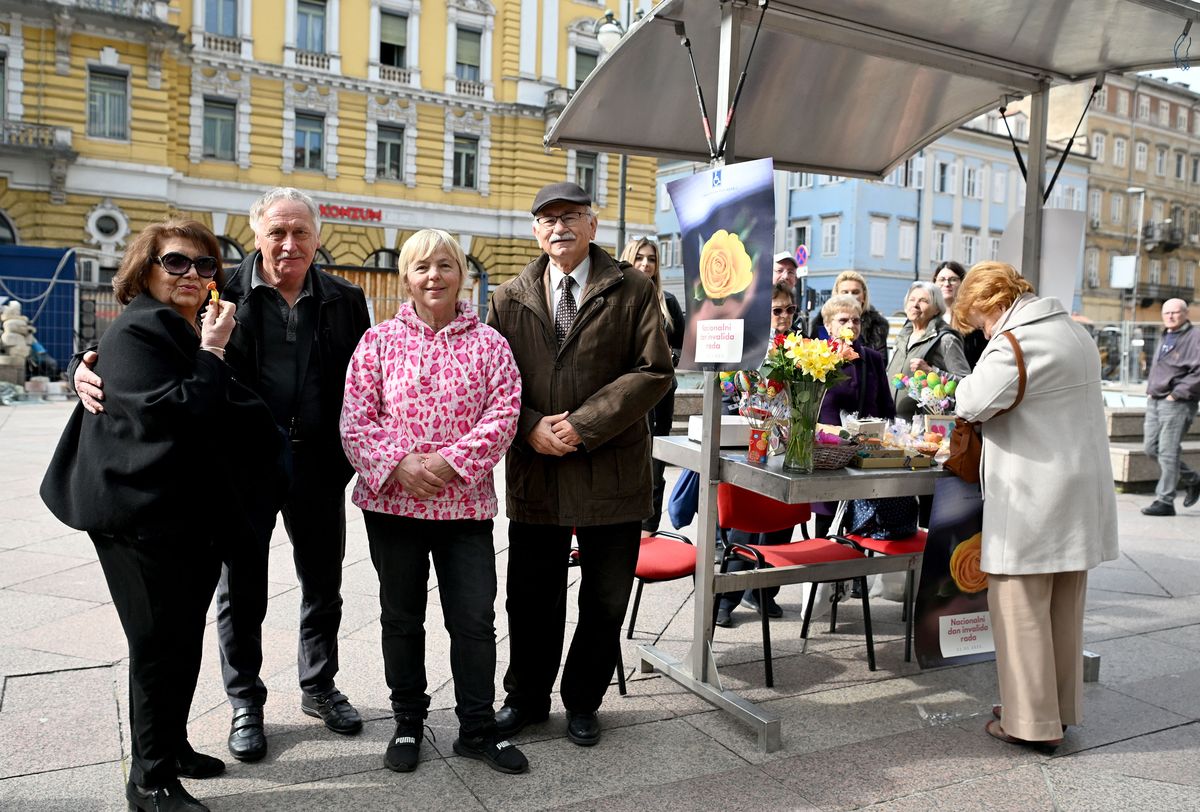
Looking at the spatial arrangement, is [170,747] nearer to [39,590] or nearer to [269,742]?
[269,742]

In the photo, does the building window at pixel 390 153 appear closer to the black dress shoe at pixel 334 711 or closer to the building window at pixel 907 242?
the building window at pixel 907 242

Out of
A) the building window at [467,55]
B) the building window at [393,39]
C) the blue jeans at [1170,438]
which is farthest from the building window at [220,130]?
the blue jeans at [1170,438]

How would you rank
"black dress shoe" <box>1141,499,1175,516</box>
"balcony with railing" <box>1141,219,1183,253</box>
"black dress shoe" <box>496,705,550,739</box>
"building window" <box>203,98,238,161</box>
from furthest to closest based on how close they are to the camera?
"balcony with railing" <box>1141,219,1183,253</box> < "building window" <box>203,98,238,161</box> < "black dress shoe" <box>1141,499,1175,516</box> < "black dress shoe" <box>496,705,550,739</box>

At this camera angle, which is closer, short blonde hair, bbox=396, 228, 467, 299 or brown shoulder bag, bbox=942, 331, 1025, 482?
short blonde hair, bbox=396, 228, 467, 299

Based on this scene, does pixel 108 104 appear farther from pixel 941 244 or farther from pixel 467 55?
pixel 941 244

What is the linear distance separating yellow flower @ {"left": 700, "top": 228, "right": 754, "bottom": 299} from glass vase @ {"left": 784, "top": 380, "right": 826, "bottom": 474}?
46cm

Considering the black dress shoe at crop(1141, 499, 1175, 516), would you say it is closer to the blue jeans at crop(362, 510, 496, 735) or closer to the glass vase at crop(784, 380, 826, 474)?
the glass vase at crop(784, 380, 826, 474)

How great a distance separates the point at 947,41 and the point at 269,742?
4.14 metres

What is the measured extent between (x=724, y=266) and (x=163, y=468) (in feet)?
7.07

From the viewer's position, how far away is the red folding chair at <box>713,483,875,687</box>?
14.5 feet

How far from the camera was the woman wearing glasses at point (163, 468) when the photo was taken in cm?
275

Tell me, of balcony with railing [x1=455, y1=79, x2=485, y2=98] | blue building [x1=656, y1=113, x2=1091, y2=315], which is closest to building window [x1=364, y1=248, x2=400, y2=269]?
balcony with railing [x1=455, y1=79, x2=485, y2=98]

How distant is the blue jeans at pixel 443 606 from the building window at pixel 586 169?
99.6 feet

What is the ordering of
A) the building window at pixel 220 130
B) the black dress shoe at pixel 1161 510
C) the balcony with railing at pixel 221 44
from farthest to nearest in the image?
the building window at pixel 220 130 < the balcony with railing at pixel 221 44 < the black dress shoe at pixel 1161 510
